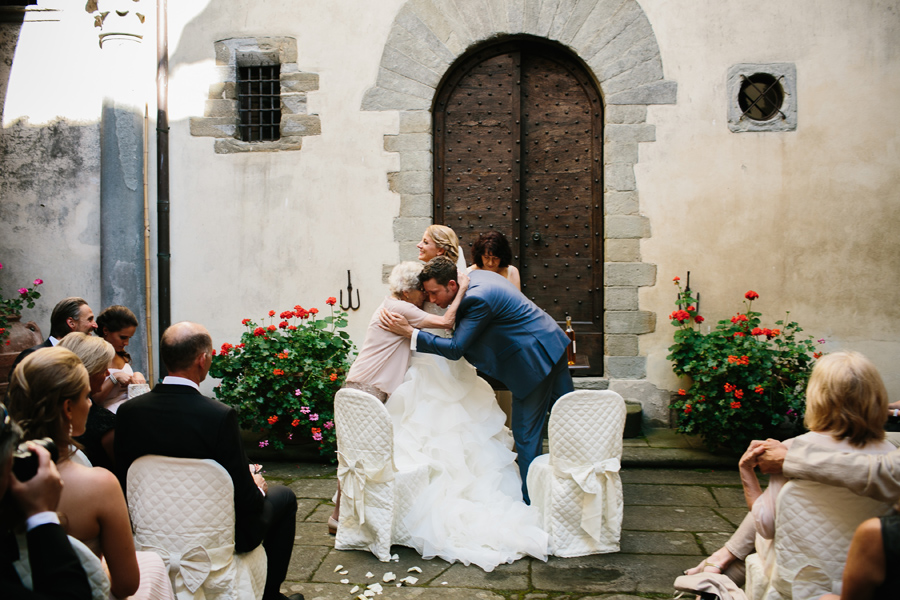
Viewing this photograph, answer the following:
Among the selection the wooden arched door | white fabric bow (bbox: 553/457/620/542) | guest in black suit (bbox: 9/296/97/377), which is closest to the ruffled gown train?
white fabric bow (bbox: 553/457/620/542)

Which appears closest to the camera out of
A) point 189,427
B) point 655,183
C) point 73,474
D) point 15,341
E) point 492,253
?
point 73,474

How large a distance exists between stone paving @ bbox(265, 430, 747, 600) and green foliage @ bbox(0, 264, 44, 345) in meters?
2.63

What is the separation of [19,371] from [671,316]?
14.7 ft

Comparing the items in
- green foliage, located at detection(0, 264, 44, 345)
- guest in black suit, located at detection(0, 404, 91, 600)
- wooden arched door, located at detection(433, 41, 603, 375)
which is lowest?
guest in black suit, located at detection(0, 404, 91, 600)

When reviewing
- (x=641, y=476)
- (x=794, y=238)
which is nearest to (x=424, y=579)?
(x=641, y=476)

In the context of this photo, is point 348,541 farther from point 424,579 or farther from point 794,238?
point 794,238

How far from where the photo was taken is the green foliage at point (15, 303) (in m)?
5.52

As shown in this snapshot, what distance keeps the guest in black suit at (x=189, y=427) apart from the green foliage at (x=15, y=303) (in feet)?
12.6

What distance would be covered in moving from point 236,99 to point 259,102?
7.5 inches

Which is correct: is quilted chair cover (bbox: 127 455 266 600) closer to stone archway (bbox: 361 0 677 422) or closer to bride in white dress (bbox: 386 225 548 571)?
bride in white dress (bbox: 386 225 548 571)

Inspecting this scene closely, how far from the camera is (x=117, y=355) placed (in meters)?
3.53

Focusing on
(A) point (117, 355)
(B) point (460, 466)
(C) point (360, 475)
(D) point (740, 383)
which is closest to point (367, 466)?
(C) point (360, 475)

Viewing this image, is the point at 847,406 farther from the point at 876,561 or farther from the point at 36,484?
the point at 36,484

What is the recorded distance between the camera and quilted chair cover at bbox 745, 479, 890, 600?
2.08m
